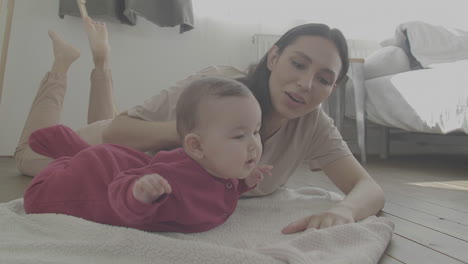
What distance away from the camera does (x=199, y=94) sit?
739 mm

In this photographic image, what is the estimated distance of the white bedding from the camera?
1923mm

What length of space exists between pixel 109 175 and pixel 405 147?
9.46 feet

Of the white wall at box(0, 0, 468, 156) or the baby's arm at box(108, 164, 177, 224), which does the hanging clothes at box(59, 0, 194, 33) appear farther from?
the baby's arm at box(108, 164, 177, 224)

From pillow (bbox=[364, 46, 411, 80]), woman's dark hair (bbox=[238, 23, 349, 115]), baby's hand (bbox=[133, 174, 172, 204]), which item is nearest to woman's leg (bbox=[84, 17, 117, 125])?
woman's dark hair (bbox=[238, 23, 349, 115])

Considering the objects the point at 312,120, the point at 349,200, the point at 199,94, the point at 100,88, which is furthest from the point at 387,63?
the point at 199,94

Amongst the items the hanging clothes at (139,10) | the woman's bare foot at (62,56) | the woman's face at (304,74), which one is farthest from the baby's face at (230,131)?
the hanging clothes at (139,10)

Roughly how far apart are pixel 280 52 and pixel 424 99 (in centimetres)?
138

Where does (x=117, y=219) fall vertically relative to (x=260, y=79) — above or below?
below

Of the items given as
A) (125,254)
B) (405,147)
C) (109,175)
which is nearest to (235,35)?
(405,147)

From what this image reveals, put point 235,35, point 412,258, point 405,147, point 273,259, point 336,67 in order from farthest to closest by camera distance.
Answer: point 405,147
point 235,35
point 336,67
point 412,258
point 273,259

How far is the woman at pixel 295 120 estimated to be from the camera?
93 centimetres

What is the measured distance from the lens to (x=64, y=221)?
74 centimetres

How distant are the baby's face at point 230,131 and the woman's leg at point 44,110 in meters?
0.97

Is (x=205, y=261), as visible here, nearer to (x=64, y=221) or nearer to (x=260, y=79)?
(x=64, y=221)
